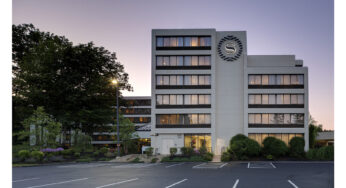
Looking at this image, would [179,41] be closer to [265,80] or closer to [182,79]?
[182,79]

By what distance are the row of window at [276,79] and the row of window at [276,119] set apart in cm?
470

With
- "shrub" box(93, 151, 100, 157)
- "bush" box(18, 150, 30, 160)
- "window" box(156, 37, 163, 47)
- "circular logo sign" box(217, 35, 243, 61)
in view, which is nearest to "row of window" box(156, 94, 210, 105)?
"circular logo sign" box(217, 35, 243, 61)

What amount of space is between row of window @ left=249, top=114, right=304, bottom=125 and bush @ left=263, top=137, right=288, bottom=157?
8.50 m

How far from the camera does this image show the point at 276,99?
4181 cm

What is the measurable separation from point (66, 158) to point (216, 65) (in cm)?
2426

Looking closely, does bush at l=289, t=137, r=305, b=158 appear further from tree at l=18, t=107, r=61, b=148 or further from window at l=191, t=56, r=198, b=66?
tree at l=18, t=107, r=61, b=148

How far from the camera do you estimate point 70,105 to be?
1634 inches

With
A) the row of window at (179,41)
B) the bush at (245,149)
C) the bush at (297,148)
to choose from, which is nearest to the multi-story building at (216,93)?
the row of window at (179,41)

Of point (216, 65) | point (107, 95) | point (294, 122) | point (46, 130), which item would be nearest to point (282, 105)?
point (294, 122)

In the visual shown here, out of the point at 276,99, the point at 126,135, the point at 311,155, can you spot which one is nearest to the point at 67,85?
the point at 126,135

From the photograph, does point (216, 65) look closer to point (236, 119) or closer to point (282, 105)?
point (236, 119)

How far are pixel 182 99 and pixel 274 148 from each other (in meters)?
15.1

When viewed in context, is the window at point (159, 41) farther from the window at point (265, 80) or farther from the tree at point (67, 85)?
the window at point (265, 80)

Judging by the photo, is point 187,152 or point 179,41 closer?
point 187,152
